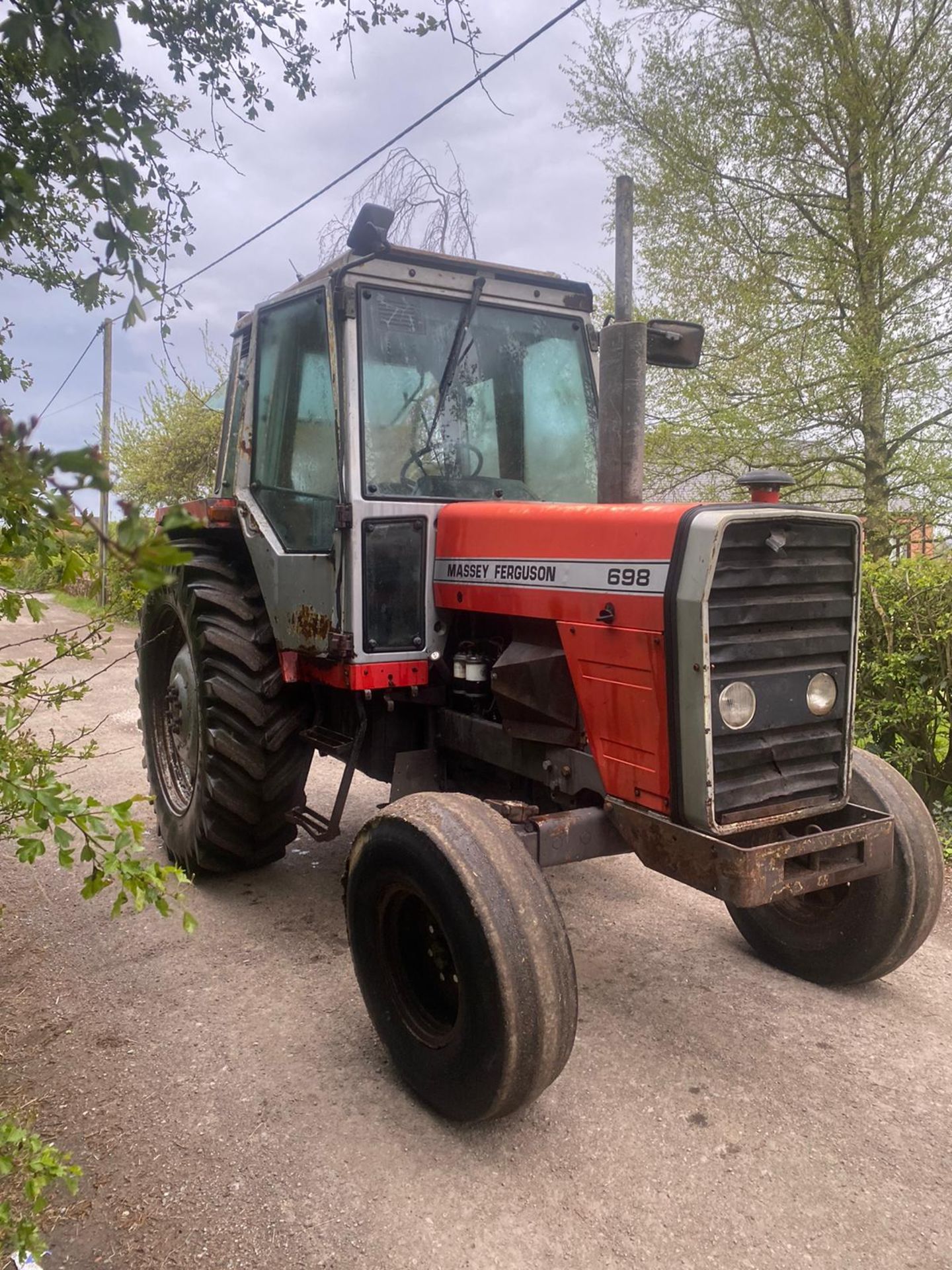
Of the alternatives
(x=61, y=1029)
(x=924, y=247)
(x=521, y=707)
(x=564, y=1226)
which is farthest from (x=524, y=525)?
(x=924, y=247)

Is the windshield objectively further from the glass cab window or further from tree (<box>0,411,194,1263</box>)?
tree (<box>0,411,194,1263</box>)

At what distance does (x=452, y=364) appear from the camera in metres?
3.53

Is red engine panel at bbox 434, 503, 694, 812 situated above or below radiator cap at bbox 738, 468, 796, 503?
below

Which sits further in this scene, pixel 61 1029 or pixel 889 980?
pixel 889 980

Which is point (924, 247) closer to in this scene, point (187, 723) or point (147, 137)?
point (187, 723)

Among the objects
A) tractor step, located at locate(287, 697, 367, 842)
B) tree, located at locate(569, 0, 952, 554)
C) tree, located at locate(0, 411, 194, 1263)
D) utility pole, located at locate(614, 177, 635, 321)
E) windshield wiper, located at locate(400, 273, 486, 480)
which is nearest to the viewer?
tree, located at locate(0, 411, 194, 1263)

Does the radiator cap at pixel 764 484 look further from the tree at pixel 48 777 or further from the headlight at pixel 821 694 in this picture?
the tree at pixel 48 777

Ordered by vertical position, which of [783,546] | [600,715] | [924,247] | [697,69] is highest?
[697,69]

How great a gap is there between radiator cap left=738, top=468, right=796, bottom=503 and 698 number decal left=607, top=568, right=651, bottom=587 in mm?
450

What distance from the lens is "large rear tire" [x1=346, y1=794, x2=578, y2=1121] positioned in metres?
2.34

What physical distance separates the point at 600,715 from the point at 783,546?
2.42ft

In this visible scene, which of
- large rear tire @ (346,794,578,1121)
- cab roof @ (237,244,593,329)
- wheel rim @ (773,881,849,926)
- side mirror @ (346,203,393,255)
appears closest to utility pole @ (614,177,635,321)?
cab roof @ (237,244,593,329)

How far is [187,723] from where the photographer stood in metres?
4.36

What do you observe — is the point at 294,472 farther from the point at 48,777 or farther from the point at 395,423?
the point at 48,777
